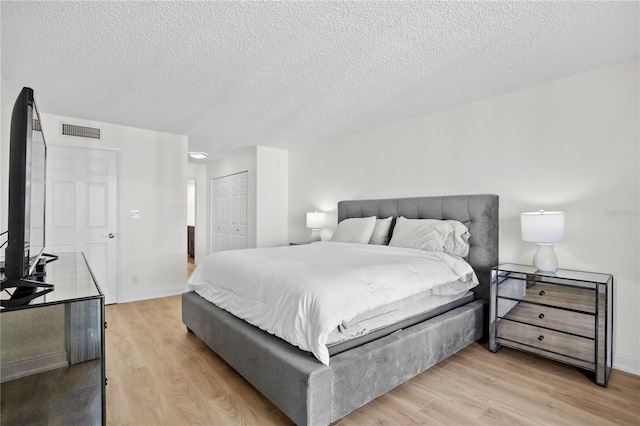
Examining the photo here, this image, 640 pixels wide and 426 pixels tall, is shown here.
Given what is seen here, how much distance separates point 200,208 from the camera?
23.2ft

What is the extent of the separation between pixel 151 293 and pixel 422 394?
3.73 metres

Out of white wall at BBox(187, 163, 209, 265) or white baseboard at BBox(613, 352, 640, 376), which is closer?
white baseboard at BBox(613, 352, 640, 376)

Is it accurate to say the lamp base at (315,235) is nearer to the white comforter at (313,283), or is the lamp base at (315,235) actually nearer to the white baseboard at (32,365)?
the white comforter at (313,283)

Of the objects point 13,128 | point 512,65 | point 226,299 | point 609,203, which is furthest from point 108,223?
point 609,203

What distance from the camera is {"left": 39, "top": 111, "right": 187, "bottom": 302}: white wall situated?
4152 mm

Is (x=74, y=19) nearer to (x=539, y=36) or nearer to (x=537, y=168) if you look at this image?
(x=539, y=36)

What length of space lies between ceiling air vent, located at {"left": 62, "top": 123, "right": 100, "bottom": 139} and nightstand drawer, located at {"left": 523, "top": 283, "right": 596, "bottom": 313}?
4875 mm

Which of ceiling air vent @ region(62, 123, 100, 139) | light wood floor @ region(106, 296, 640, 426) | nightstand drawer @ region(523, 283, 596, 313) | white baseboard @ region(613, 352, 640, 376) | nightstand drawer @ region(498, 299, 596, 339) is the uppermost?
ceiling air vent @ region(62, 123, 100, 139)

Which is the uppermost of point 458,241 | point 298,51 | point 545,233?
point 298,51

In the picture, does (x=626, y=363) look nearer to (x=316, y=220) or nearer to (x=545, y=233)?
(x=545, y=233)

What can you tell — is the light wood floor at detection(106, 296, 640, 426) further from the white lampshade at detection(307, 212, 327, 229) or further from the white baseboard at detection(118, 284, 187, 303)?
the white lampshade at detection(307, 212, 327, 229)

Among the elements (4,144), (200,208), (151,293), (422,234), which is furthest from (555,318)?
(200,208)

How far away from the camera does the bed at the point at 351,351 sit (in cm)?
162

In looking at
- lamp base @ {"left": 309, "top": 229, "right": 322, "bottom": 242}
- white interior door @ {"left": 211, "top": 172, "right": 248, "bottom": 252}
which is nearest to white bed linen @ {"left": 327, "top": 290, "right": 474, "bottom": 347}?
lamp base @ {"left": 309, "top": 229, "right": 322, "bottom": 242}
